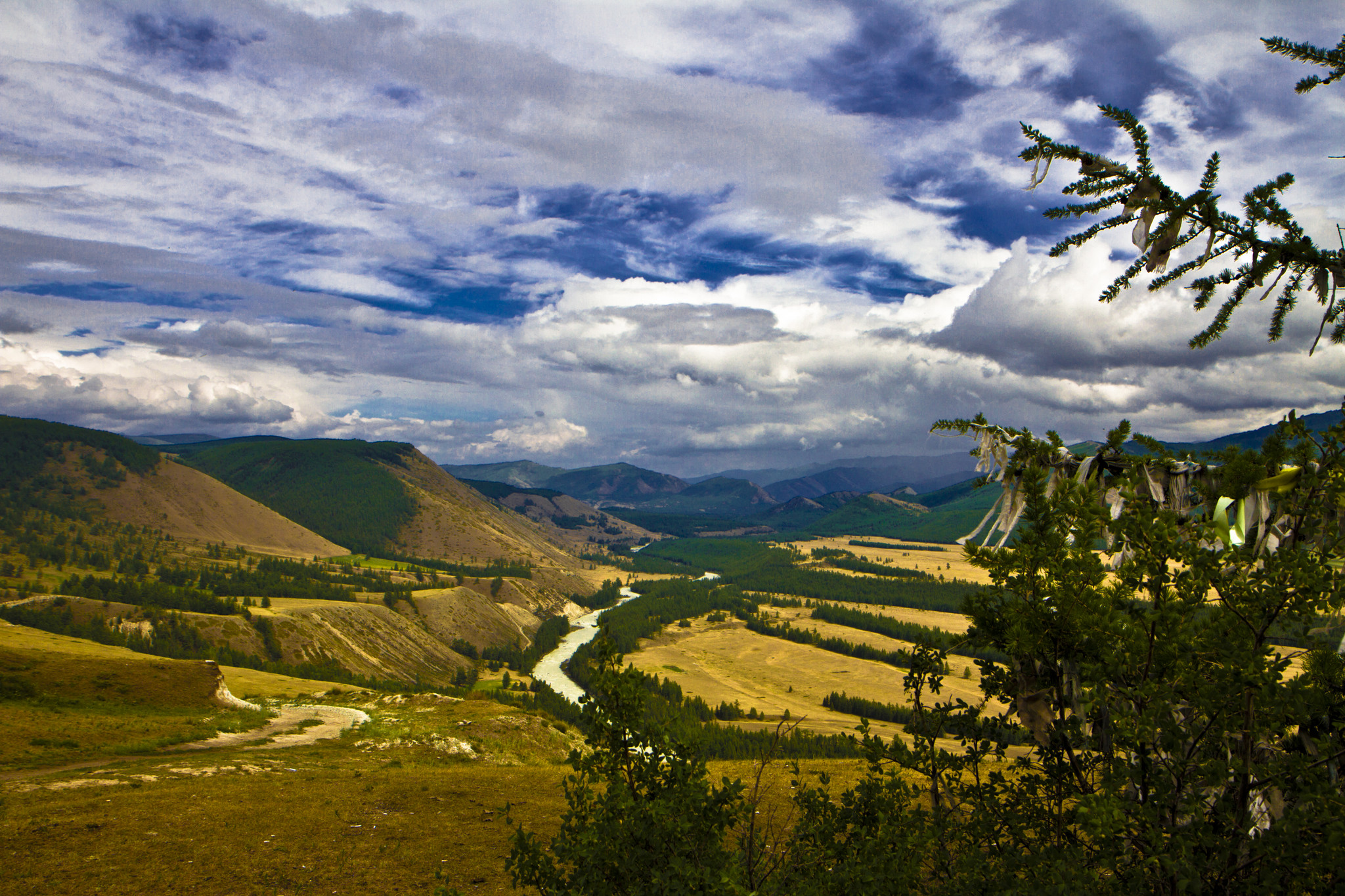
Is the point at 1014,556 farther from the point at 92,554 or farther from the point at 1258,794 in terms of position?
the point at 92,554

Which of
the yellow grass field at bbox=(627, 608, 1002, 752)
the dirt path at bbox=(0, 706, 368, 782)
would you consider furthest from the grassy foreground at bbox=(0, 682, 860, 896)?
the yellow grass field at bbox=(627, 608, 1002, 752)

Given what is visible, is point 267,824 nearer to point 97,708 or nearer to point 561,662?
point 97,708

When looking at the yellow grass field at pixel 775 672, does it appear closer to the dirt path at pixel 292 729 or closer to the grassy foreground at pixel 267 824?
the dirt path at pixel 292 729

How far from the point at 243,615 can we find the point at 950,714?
5556 inches

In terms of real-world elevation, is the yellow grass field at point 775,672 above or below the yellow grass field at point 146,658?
below

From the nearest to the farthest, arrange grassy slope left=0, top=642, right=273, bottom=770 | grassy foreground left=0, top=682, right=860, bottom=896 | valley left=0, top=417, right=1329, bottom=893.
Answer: grassy foreground left=0, top=682, right=860, bottom=896 → valley left=0, top=417, right=1329, bottom=893 → grassy slope left=0, top=642, right=273, bottom=770

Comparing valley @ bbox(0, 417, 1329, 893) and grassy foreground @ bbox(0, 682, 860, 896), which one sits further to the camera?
valley @ bbox(0, 417, 1329, 893)

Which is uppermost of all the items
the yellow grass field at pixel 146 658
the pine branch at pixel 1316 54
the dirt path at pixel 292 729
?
the pine branch at pixel 1316 54

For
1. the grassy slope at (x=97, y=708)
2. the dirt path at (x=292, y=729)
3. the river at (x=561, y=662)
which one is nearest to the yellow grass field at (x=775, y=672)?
the river at (x=561, y=662)

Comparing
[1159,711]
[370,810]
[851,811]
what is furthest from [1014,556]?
[370,810]

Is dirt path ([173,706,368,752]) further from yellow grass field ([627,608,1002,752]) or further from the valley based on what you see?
yellow grass field ([627,608,1002,752])

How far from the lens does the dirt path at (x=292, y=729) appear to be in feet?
126

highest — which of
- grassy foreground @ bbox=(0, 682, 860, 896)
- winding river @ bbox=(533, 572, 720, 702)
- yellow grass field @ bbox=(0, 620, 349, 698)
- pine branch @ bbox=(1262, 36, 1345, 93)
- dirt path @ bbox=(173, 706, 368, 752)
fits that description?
pine branch @ bbox=(1262, 36, 1345, 93)

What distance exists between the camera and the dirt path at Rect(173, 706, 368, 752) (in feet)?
126
